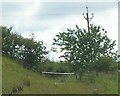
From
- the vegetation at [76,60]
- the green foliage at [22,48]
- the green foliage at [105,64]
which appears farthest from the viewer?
the green foliage at [22,48]

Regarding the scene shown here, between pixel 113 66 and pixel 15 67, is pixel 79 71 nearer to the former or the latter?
pixel 113 66

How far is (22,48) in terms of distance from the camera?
29438mm

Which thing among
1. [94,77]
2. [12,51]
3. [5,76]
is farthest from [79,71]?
[5,76]

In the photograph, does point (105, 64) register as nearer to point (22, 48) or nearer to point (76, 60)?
point (76, 60)

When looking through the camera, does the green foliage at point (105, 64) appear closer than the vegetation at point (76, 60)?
No

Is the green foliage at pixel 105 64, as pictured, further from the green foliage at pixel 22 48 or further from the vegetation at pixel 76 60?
the green foliage at pixel 22 48

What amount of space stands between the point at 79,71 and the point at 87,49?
7.78 feet

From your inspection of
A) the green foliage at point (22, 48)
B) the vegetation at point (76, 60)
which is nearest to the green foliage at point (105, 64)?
the vegetation at point (76, 60)

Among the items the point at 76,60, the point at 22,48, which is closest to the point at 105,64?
the point at 76,60

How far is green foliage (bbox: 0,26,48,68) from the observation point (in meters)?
27.0

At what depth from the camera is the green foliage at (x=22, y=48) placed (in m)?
27.0

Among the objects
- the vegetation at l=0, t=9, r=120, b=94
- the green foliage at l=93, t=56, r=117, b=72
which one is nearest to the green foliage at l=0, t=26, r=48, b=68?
the vegetation at l=0, t=9, r=120, b=94

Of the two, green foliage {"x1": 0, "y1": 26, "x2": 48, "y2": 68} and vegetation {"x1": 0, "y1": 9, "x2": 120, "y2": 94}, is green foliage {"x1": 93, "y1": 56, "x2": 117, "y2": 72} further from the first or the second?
green foliage {"x1": 0, "y1": 26, "x2": 48, "y2": 68}

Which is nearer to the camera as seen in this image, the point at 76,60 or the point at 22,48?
the point at 76,60
